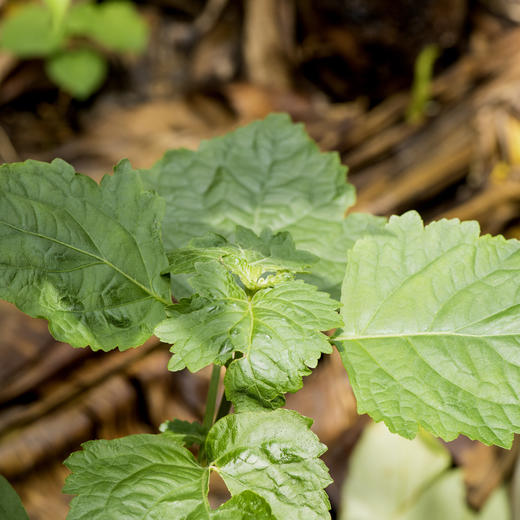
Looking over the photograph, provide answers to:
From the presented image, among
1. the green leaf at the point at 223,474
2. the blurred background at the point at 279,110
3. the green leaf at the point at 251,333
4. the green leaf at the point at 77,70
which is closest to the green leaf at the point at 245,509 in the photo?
the green leaf at the point at 223,474

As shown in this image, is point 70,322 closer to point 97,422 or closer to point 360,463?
point 97,422

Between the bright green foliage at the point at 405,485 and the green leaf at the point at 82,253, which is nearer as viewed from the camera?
the green leaf at the point at 82,253

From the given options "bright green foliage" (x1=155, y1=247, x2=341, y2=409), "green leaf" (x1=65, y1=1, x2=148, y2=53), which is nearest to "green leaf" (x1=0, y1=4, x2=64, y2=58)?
"green leaf" (x1=65, y1=1, x2=148, y2=53)

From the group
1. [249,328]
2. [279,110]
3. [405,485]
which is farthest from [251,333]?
[279,110]

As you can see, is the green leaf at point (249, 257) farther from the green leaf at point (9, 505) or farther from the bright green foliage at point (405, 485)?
the bright green foliage at point (405, 485)

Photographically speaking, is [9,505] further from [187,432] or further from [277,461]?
[277,461]
